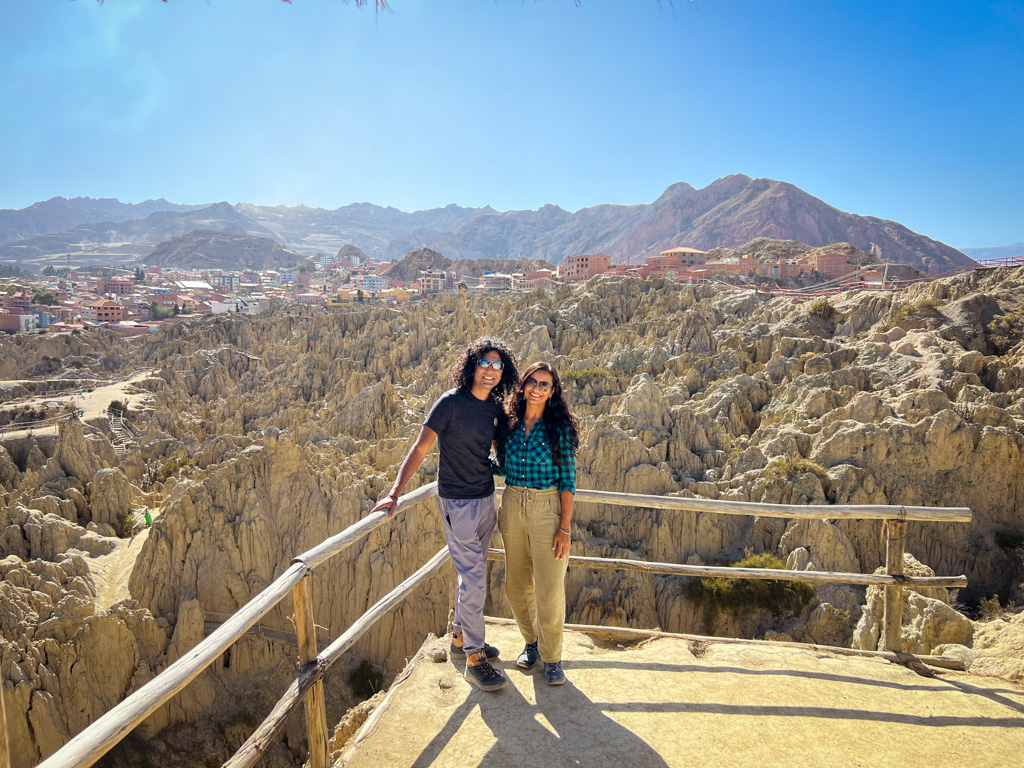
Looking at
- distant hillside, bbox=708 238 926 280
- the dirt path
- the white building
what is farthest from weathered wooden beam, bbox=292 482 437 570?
the white building

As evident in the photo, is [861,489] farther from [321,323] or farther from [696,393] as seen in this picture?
[321,323]

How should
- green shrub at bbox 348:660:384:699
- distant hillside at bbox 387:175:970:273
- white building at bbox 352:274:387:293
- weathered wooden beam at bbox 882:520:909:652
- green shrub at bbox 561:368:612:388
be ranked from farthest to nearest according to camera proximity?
white building at bbox 352:274:387:293 → distant hillside at bbox 387:175:970:273 → green shrub at bbox 561:368:612:388 → green shrub at bbox 348:660:384:699 → weathered wooden beam at bbox 882:520:909:652

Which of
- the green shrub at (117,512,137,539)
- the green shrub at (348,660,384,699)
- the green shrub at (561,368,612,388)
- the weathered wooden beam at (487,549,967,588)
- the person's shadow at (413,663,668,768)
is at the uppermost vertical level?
the weathered wooden beam at (487,549,967,588)

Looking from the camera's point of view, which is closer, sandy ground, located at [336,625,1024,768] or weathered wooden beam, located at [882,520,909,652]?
sandy ground, located at [336,625,1024,768]

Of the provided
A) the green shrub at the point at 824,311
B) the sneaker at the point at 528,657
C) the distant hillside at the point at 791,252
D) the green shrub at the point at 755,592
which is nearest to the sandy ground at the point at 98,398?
the green shrub at the point at 755,592

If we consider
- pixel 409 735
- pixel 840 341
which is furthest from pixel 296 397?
pixel 409 735

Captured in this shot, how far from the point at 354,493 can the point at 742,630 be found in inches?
331

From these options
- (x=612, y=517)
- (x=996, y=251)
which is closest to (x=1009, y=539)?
(x=612, y=517)

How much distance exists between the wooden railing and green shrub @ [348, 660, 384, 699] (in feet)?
27.0

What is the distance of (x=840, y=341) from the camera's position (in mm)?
19844

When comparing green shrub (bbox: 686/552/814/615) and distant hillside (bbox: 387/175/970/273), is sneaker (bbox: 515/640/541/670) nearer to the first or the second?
green shrub (bbox: 686/552/814/615)

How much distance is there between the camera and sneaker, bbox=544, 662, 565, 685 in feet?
11.2

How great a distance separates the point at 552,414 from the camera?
3354mm

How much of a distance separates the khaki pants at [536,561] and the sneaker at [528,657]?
11 centimetres
